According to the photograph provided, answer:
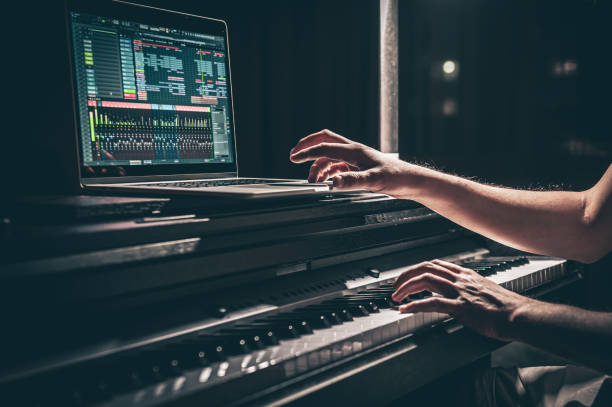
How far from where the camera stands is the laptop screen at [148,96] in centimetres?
109

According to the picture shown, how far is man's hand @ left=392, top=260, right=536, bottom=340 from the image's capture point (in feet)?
3.14

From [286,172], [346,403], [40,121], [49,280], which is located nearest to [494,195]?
[346,403]

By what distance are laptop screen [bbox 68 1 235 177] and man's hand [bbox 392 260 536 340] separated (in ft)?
2.37

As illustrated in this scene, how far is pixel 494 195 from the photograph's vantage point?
124 cm

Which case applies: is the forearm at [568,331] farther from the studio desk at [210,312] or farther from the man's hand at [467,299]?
the studio desk at [210,312]

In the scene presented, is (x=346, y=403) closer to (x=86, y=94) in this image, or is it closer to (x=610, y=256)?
(x=86, y=94)

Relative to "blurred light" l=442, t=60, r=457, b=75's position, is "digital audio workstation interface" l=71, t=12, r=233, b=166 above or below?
below

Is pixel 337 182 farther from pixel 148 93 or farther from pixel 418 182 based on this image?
pixel 148 93

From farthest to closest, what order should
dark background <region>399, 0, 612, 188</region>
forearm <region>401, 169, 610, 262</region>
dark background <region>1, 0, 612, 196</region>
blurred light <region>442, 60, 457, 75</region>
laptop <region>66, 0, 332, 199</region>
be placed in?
blurred light <region>442, 60, 457, 75</region>, dark background <region>399, 0, 612, 188</region>, dark background <region>1, 0, 612, 196</region>, forearm <region>401, 169, 610, 262</region>, laptop <region>66, 0, 332, 199</region>

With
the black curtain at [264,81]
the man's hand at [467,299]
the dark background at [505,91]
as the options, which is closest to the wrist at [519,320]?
the man's hand at [467,299]

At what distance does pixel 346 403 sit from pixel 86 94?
95 centimetres

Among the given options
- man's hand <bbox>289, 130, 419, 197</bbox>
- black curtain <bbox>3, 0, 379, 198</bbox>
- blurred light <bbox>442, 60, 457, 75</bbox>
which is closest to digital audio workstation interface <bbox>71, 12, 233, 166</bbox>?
black curtain <bbox>3, 0, 379, 198</bbox>

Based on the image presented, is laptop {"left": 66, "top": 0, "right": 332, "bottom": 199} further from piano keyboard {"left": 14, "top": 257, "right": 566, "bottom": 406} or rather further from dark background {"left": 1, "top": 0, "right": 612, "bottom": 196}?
dark background {"left": 1, "top": 0, "right": 612, "bottom": 196}

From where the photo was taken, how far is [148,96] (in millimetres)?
1169
